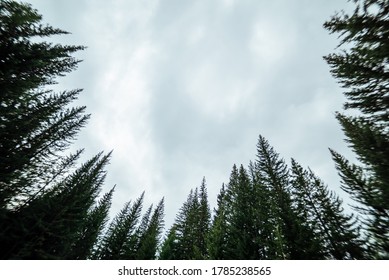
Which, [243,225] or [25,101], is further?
[243,225]

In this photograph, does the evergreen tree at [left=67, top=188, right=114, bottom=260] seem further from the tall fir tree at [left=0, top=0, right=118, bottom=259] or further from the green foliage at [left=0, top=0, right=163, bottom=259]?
the tall fir tree at [left=0, top=0, right=118, bottom=259]

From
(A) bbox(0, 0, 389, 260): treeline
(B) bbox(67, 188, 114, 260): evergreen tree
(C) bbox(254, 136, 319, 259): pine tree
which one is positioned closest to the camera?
(A) bbox(0, 0, 389, 260): treeline

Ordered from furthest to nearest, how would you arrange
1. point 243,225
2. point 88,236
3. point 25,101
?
point 88,236 → point 243,225 → point 25,101

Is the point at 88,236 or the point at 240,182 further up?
the point at 240,182

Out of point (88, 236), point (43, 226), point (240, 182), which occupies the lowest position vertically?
point (43, 226)

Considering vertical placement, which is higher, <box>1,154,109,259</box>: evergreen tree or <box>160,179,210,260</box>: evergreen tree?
<box>160,179,210,260</box>: evergreen tree

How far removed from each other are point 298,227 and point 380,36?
14.7 meters

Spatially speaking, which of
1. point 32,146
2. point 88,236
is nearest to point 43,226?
point 32,146

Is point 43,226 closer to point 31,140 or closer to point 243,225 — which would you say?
point 31,140

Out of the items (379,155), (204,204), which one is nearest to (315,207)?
(379,155)

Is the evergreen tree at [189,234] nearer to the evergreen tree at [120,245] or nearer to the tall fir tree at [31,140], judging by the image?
the evergreen tree at [120,245]

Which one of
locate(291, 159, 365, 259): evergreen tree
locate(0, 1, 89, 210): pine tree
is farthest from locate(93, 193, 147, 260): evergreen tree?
locate(291, 159, 365, 259): evergreen tree

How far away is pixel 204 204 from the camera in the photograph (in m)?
37.9

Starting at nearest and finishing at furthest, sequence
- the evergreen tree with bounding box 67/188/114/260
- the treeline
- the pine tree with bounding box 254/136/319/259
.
→ the treeline
the pine tree with bounding box 254/136/319/259
the evergreen tree with bounding box 67/188/114/260
